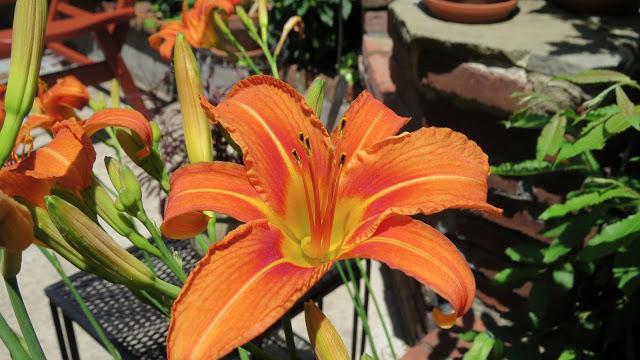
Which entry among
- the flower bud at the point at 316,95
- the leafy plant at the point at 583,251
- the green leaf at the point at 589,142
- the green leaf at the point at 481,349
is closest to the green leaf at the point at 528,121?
the leafy plant at the point at 583,251

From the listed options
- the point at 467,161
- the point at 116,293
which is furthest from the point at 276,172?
the point at 116,293

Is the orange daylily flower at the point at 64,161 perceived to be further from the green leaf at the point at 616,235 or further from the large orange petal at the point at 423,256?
the green leaf at the point at 616,235

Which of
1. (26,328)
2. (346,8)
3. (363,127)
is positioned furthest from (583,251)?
(346,8)

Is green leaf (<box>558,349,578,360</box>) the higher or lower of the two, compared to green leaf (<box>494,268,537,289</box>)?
lower

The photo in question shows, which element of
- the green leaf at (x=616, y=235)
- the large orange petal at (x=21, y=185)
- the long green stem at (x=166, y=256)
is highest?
the large orange petal at (x=21, y=185)

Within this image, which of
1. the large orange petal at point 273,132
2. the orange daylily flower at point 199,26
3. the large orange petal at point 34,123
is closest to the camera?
the large orange petal at point 273,132

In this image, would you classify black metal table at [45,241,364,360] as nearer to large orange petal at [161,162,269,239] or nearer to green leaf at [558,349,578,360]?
green leaf at [558,349,578,360]

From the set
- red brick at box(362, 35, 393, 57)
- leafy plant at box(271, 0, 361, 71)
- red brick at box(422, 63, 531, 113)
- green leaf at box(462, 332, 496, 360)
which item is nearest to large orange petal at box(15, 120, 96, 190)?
green leaf at box(462, 332, 496, 360)
